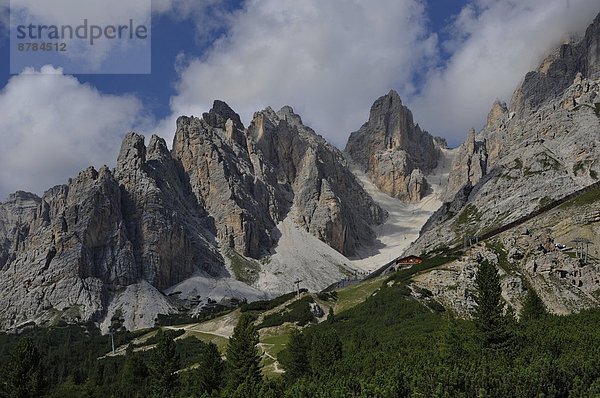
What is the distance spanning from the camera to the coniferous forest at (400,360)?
36.4 meters

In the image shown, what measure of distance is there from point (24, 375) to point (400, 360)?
44.6 metres

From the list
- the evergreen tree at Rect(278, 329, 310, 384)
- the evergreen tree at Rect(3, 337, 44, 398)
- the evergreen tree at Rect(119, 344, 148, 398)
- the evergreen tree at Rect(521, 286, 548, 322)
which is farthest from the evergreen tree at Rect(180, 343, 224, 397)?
the evergreen tree at Rect(521, 286, 548, 322)

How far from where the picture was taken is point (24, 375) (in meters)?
62.8

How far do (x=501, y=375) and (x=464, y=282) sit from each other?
7801 centimetres

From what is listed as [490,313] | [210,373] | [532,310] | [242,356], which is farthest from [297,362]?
[532,310]

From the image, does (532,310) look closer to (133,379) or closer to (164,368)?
(164,368)

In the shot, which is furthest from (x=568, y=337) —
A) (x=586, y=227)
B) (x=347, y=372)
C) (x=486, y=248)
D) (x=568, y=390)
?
(x=586, y=227)

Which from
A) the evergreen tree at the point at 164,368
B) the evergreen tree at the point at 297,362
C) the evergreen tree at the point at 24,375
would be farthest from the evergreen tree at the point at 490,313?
the evergreen tree at the point at 24,375

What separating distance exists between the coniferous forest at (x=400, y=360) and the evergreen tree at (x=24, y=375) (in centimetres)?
11

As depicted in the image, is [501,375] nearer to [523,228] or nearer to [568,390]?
[568,390]

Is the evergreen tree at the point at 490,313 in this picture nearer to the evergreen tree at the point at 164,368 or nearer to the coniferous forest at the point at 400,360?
the coniferous forest at the point at 400,360

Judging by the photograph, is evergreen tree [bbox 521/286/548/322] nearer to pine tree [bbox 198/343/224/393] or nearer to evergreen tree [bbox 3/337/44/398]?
pine tree [bbox 198/343/224/393]

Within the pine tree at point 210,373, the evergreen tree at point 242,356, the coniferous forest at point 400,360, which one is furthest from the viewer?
the evergreen tree at point 242,356

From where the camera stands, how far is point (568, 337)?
4962 cm
